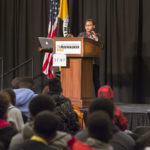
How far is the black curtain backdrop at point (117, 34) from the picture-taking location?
277 inches

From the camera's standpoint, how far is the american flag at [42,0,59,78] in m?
7.29

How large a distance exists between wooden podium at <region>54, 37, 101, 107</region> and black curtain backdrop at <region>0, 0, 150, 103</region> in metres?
2.07

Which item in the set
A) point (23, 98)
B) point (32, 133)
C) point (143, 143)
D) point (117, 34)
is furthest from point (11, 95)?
point (117, 34)

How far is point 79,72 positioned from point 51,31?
2.51m

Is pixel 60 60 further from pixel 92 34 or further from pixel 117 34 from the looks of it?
pixel 117 34

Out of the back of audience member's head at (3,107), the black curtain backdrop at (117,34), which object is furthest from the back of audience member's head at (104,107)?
the black curtain backdrop at (117,34)

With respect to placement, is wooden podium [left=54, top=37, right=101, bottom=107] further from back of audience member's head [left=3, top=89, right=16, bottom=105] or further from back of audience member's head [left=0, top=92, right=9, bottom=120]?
back of audience member's head [left=0, top=92, right=9, bottom=120]

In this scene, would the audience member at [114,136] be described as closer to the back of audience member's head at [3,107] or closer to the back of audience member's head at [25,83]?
the back of audience member's head at [3,107]

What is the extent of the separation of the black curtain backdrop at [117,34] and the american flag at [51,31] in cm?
44

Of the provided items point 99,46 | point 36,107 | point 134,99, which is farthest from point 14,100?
point 134,99

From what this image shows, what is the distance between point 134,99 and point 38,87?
2.39 meters

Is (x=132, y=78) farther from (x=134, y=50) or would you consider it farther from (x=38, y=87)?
(x=38, y=87)

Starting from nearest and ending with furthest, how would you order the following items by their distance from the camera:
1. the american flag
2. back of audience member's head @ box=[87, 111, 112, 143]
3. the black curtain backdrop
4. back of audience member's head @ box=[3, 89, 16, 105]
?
back of audience member's head @ box=[87, 111, 112, 143] → back of audience member's head @ box=[3, 89, 16, 105] → the black curtain backdrop → the american flag

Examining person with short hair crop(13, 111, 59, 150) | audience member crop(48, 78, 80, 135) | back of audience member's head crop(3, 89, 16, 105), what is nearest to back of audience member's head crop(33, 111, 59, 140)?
person with short hair crop(13, 111, 59, 150)
